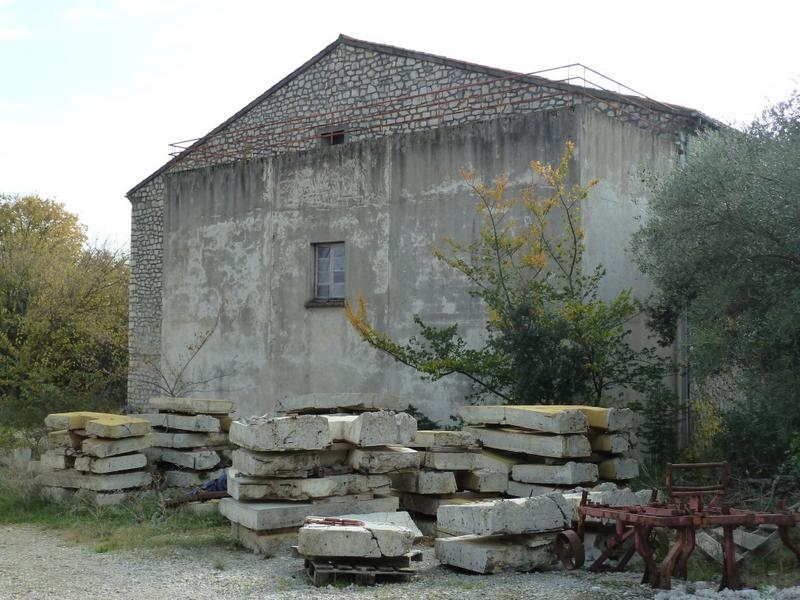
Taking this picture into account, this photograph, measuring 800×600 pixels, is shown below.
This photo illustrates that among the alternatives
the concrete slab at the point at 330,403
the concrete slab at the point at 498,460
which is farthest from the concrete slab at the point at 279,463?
the concrete slab at the point at 330,403

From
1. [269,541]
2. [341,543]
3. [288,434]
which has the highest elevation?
[288,434]

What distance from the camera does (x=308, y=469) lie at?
30.8 ft

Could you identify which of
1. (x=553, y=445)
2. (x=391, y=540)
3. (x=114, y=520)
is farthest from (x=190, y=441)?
(x=391, y=540)

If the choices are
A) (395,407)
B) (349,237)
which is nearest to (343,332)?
(349,237)

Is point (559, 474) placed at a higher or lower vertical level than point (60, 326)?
lower

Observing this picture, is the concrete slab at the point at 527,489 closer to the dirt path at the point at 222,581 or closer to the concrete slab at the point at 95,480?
the dirt path at the point at 222,581

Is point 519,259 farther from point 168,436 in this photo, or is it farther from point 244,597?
point 244,597

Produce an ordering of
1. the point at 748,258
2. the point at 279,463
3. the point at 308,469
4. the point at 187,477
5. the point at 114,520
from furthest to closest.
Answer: the point at 187,477, the point at 114,520, the point at 748,258, the point at 308,469, the point at 279,463

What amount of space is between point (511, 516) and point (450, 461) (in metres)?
2.14

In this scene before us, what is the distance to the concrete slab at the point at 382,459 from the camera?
9500mm

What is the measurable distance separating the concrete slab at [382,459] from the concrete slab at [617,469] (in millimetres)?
2213

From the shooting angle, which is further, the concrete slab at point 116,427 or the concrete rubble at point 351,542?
the concrete slab at point 116,427

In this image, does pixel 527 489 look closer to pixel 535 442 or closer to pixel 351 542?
pixel 535 442

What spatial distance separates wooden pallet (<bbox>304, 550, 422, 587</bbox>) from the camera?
7.70 m
